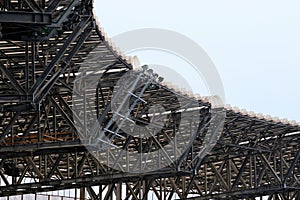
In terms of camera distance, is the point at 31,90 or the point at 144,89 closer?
the point at 31,90

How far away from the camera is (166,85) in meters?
47.3

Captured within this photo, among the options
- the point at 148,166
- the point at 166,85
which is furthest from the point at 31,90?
the point at 148,166

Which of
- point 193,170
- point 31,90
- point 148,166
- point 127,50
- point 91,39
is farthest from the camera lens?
point 148,166

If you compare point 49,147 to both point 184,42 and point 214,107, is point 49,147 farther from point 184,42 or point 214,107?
point 214,107

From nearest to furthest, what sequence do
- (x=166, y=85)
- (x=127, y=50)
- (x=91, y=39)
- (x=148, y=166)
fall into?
(x=91, y=39) → (x=127, y=50) → (x=166, y=85) → (x=148, y=166)

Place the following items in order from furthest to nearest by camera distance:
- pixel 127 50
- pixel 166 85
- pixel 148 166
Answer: pixel 148 166 < pixel 166 85 < pixel 127 50

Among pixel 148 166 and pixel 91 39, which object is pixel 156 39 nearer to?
pixel 91 39

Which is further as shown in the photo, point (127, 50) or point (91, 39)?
point (127, 50)

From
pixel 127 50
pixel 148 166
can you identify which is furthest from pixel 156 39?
pixel 148 166

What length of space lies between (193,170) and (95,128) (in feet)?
35.2

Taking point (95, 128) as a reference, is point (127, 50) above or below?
above

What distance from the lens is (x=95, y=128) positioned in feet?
138

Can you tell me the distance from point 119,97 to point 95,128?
3.48 meters

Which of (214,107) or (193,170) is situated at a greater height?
(214,107)
